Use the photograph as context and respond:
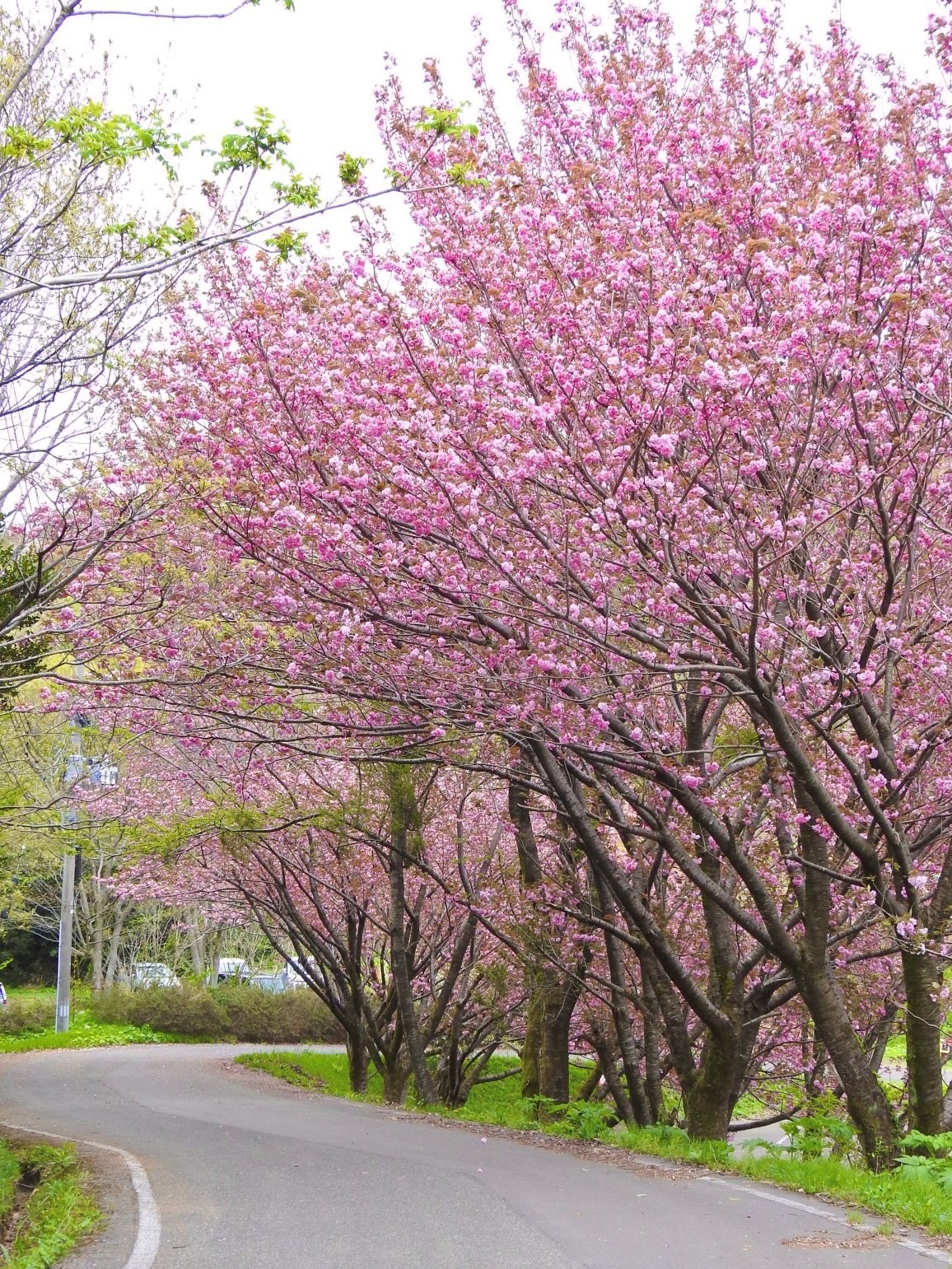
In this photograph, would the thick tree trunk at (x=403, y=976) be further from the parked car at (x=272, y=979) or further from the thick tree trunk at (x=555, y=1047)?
the parked car at (x=272, y=979)

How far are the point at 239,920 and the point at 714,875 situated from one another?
20105 millimetres

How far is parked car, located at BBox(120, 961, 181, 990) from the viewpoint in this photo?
140 feet

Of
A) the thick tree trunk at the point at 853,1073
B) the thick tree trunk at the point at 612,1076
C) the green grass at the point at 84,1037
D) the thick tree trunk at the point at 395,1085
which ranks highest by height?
the thick tree trunk at the point at 853,1073

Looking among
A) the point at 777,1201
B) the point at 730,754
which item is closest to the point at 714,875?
the point at 730,754

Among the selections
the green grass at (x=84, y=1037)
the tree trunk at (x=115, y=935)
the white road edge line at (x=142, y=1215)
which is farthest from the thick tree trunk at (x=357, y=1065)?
the tree trunk at (x=115, y=935)

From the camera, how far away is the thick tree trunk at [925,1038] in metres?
9.91

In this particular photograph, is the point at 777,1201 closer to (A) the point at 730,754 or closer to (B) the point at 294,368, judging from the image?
(A) the point at 730,754

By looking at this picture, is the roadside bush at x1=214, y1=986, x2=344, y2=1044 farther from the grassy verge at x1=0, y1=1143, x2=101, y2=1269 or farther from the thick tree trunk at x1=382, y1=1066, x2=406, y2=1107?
the grassy verge at x1=0, y1=1143, x2=101, y2=1269

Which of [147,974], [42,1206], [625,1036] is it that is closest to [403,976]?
[625,1036]

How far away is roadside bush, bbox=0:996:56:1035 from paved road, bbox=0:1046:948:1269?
64.2 ft

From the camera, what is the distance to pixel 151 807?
21172 millimetres

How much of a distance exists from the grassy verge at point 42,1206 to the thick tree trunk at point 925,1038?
6.57 metres

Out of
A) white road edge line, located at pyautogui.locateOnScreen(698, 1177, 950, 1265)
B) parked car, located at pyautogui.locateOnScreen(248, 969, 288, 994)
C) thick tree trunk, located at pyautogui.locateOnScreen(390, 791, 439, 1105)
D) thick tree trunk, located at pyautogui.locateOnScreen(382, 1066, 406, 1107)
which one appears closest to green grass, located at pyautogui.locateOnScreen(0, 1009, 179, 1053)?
thick tree trunk, located at pyautogui.locateOnScreen(382, 1066, 406, 1107)

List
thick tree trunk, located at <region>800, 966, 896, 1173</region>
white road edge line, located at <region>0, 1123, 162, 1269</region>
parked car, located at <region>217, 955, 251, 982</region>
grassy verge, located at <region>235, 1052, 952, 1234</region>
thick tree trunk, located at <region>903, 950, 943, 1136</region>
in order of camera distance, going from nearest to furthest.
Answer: white road edge line, located at <region>0, 1123, 162, 1269</region>
grassy verge, located at <region>235, 1052, 952, 1234</region>
thick tree trunk, located at <region>903, 950, 943, 1136</region>
thick tree trunk, located at <region>800, 966, 896, 1173</region>
parked car, located at <region>217, 955, 251, 982</region>
